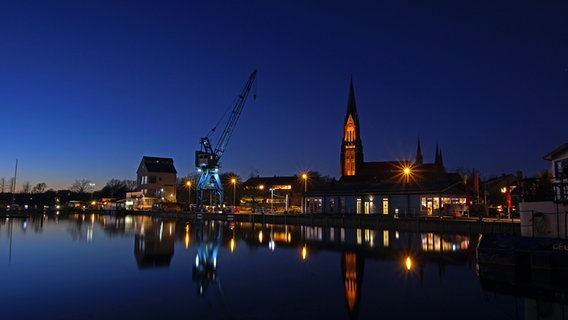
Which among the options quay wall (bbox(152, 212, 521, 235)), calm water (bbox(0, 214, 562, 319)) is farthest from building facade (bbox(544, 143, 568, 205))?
quay wall (bbox(152, 212, 521, 235))

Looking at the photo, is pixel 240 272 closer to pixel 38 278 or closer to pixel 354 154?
pixel 38 278

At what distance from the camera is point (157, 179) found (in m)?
111

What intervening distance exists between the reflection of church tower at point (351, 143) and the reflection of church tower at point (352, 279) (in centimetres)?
10240

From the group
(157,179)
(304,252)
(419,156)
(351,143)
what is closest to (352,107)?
(351,143)

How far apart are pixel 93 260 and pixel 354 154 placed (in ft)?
354

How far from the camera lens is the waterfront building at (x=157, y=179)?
363 feet

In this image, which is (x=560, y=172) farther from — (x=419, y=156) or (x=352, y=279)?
(x=419, y=156)

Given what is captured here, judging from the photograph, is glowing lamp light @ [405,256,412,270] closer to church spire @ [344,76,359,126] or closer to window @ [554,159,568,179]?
window @ [554,159,568,179]

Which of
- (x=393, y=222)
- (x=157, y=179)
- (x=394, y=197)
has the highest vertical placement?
(x=157, y=179)

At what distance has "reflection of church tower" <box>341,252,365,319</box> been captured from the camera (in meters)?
15.1

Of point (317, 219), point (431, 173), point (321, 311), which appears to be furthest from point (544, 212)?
point (431, 173)

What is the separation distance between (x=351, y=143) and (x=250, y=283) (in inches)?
4474

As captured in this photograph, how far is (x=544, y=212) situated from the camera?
2220cm

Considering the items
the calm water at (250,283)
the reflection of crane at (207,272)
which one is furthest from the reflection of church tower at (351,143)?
the reflection of crane at (207,272)
